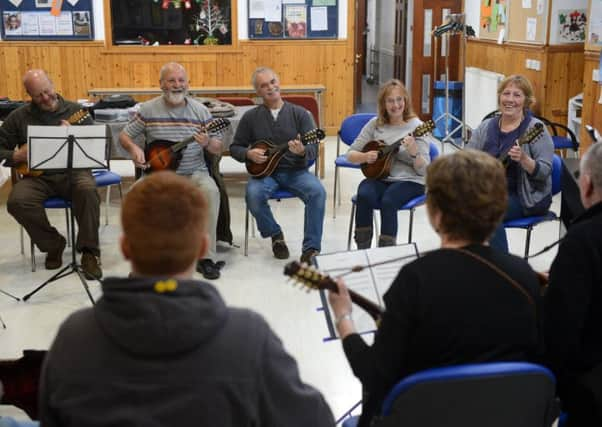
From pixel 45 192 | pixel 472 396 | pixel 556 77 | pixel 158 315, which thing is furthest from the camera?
pixel 556 77

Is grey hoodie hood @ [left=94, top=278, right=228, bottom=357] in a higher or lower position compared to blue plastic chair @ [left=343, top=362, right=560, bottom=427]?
higher

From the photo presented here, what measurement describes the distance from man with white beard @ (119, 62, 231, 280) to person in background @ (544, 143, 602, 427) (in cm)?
266

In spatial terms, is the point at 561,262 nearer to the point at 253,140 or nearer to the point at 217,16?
the point at 253,140

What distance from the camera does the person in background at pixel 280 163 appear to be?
446 cm

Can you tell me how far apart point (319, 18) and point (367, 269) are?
6680 millimetres

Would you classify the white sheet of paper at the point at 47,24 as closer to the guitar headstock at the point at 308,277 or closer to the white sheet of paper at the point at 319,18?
the white sheet of paper at the point at 319,18

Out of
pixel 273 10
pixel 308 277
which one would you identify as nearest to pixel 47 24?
pixel 273 10

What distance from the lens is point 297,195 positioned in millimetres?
4512

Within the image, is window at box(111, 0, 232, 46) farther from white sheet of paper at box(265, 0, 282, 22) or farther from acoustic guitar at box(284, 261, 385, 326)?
acoustic guitar at box(284, 261, 385, 326)

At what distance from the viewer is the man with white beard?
14.3ft

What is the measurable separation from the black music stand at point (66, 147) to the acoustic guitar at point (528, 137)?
6.77ft

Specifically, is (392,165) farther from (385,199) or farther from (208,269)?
(208,269)

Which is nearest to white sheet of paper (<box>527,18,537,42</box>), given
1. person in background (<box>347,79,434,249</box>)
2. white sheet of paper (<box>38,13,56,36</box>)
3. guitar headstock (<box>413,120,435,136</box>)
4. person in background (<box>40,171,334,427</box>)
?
person in background (<box>347,79,434,249</box>)

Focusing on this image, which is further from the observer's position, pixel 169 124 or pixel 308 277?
pixel 169 124
